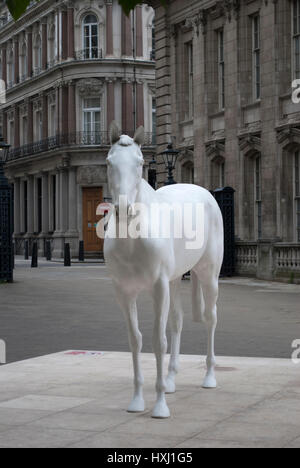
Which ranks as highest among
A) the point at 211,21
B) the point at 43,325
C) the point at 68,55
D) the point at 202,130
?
the point at 68,55

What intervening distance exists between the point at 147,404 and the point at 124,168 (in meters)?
2.09

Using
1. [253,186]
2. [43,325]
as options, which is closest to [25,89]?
[253,186]

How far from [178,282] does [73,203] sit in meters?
43.0

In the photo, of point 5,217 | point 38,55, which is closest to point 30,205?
point 38,55

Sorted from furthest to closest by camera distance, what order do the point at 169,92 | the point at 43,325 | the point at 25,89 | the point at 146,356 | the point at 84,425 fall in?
the point at 25,89 < the point at 169,92 < the point at 43,325 < the point at 146,356 < the point at 84,425

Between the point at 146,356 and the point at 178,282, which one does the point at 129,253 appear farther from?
the point at 146,356

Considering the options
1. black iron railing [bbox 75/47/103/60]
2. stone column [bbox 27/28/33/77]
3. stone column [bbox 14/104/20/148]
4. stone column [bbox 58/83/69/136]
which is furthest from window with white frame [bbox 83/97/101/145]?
stone column [bbox 14/104/20/148]

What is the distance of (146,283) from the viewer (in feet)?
21.5

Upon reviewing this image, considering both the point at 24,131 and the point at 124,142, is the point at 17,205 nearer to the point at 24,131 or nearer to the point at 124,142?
the point at 24,131

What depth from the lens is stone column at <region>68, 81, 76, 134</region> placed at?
5112 cm

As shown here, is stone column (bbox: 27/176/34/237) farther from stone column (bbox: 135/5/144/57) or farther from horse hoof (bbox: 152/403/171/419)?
horse hoof (bbox: 152/403/171/419)

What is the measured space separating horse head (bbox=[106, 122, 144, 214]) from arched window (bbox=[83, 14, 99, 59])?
46.0m

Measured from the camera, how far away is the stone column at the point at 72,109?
51.1 metres

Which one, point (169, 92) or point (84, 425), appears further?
point (169, 92)
